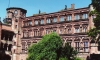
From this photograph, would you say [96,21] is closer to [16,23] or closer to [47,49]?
[47,49]

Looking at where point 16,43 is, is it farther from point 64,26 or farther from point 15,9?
point 64,26

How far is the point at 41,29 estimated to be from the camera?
59.6m

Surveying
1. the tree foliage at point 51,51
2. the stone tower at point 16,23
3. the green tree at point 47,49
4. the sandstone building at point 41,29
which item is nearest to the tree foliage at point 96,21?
the tree foliage at point 51,51

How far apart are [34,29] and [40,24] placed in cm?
227

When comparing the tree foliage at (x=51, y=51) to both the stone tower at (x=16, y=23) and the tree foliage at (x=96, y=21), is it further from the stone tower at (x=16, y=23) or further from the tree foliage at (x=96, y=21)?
the stone tower at (x=16, y=23)

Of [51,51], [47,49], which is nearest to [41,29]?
[47,49]

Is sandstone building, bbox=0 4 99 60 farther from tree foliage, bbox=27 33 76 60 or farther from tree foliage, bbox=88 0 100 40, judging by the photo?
tree foliage, bbox=88 0 100 40

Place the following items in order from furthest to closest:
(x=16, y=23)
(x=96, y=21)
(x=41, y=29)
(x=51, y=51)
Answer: (x=16, y=23)
(x=41, y=29)
(x=51, y=51)
(x=96, y=21)

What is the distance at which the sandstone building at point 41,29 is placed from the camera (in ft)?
170

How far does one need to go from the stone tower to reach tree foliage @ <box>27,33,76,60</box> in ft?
48.4

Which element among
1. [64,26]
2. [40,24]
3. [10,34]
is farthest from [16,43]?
[64,26]

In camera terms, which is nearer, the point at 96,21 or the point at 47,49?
the point at 96,21

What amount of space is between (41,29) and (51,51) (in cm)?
1498

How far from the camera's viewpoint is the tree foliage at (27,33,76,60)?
45375mm
